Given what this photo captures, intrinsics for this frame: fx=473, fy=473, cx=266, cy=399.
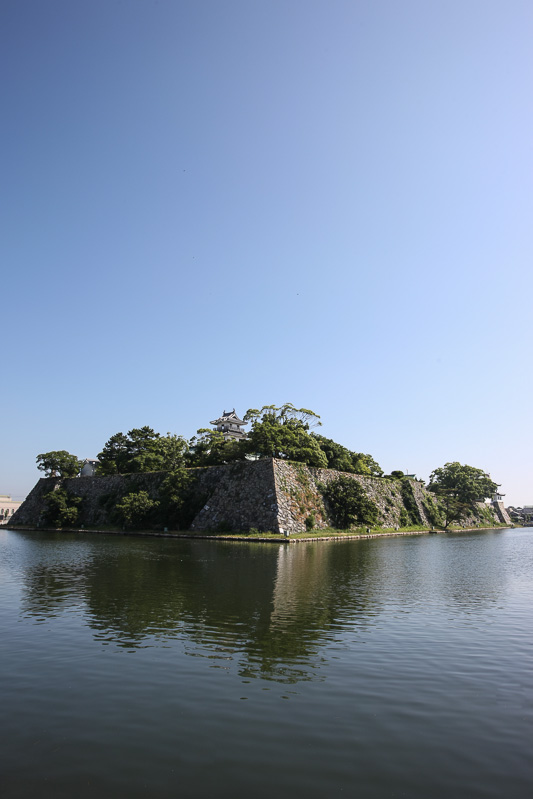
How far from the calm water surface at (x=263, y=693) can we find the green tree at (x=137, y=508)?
104 feet

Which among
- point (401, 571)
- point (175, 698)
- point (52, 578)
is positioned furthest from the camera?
point (401, 571)

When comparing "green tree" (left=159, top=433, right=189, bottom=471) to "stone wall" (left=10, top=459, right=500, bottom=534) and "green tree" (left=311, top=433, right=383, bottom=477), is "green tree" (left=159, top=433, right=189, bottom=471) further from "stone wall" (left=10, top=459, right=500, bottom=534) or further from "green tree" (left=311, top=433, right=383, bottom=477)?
"green tree" (left=311, top=433, right=383, bottom=477)

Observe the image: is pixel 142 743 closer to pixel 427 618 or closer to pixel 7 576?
pixel 427 618

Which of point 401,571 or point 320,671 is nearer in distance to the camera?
point 320,671

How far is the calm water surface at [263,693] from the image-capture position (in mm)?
4625

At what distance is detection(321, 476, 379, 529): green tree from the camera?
4512cm

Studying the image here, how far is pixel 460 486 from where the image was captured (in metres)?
84.1

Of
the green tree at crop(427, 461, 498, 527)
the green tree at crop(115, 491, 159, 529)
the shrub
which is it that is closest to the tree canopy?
the green tree at crop(427, 461, 498, 527)

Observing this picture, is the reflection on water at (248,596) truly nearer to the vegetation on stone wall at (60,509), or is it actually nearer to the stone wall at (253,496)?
the stone wall at (253,496)

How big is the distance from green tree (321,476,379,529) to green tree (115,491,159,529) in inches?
668

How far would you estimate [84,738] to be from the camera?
5.34 meters

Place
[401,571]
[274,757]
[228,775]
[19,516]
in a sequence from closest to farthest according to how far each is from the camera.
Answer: [228,775], [274,757], [401,571], [19,516]

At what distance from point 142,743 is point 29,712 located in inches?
73.1

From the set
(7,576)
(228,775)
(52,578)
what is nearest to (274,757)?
(228,775)
